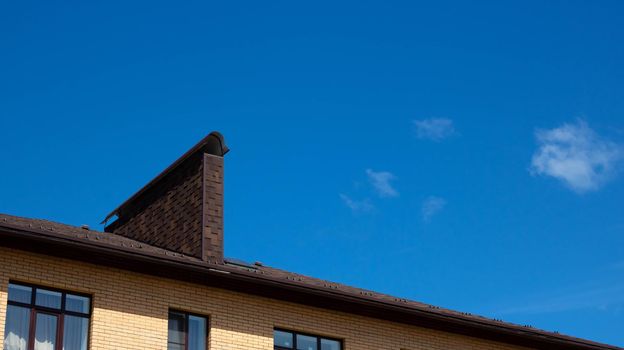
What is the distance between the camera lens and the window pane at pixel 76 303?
815 inches

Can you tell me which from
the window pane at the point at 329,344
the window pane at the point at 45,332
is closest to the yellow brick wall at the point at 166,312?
the window pane at the point at 329,344

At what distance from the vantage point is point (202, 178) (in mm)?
25156

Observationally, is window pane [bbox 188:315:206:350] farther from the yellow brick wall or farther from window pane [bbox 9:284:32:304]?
window pane [bbox 9:284:32:304]

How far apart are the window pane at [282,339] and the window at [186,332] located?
5.12ft

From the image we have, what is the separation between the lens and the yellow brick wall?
20547 millimetres

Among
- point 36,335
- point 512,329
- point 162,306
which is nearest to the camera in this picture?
point 36,335

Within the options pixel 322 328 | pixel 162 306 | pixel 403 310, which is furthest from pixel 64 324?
pixel 403 310

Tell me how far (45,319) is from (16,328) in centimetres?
61

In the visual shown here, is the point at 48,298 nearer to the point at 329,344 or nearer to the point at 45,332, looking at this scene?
the point at 45,332

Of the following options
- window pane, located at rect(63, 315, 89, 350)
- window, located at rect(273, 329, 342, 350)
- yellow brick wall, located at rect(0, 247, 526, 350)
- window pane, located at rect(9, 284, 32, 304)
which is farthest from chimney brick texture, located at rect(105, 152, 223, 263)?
window pane, located at rect(9, 284, 32, 304)

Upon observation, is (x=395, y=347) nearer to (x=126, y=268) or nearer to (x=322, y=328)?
(x=322, y=328)

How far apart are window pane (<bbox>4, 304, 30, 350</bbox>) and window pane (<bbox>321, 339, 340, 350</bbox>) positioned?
629 centimetres

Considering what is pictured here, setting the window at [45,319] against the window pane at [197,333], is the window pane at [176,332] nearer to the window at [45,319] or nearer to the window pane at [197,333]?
the window pane at [197,333]

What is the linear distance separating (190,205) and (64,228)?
2935 mm
